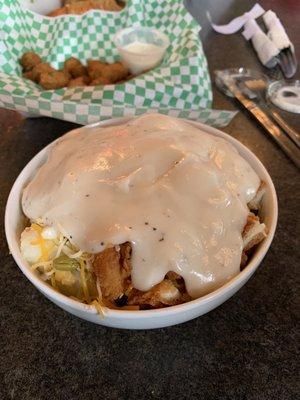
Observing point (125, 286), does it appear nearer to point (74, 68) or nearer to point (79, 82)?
point (79, 82)

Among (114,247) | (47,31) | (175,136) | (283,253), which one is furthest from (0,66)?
(283,253)

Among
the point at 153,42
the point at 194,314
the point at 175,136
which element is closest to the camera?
the point at 194,314

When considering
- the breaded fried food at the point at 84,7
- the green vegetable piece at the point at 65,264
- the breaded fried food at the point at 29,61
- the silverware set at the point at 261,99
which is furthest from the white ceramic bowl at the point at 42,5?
the green vegetable piece at the point at 65,264

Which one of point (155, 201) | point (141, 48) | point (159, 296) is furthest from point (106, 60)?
point (159, 296)

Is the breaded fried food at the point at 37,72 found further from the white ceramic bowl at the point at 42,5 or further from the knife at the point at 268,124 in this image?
the knife at the point at 268,124

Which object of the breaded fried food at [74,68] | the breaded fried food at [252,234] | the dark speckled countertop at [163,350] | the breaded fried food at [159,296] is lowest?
the dark speckled countertop at [163,350]

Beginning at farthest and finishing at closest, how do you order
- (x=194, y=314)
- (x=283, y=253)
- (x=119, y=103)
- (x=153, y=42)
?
(x=153, y=42) → (x=119, y=103) → (x=283, y=253) → (x=194, y=314)

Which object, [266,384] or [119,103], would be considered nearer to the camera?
[266,384]

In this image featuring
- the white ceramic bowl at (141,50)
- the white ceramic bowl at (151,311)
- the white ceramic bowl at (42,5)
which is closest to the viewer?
the white ceramic bowl at (151,311)

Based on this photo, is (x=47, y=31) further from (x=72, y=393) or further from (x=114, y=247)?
(x=72, y=393)
